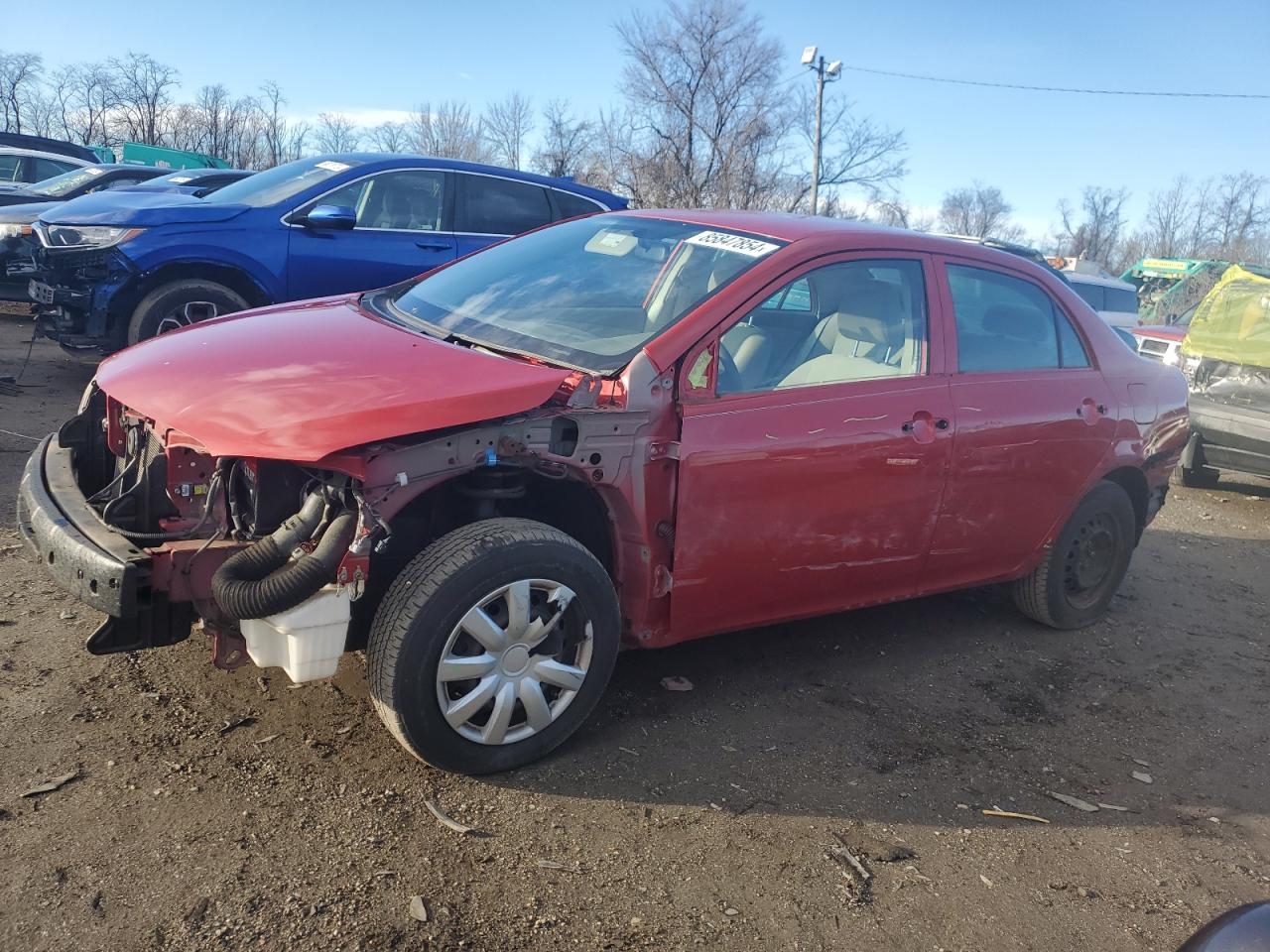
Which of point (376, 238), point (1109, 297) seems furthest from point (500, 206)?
point (1109, 297)

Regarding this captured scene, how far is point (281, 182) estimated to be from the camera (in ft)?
24.1

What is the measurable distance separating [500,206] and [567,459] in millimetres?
5318

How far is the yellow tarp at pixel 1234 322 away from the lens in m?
8.22

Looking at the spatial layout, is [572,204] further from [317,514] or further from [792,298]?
[317,514]

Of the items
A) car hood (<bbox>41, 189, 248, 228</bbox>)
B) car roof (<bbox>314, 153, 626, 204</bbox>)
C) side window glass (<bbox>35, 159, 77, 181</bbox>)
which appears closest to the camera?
car hood (<bbox>41, 189, 248, 228</bbox>)

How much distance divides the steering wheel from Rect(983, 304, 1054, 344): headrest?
142 centimetres

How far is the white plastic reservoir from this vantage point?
271 centimetres

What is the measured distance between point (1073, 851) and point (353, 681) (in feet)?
7.85

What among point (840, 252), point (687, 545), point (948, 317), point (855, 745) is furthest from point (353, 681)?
point (948, 317)

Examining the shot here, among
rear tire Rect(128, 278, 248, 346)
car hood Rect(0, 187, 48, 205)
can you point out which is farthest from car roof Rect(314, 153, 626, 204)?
car hood Rect(0, 187, 48, 205)

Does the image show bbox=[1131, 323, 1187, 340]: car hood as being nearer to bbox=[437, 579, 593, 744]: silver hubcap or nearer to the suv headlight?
bbox=[437, 579, 593, 744]: silver hubcap

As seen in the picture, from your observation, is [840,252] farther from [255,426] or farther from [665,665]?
[255,426]

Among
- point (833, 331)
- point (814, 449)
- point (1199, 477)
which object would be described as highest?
point (833, 331)

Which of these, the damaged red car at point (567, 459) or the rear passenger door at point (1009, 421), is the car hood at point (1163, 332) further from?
the damaged red car at point (567, 459)
